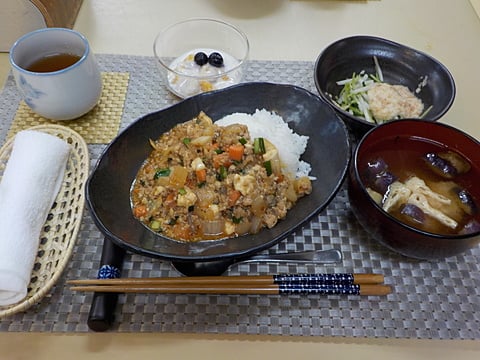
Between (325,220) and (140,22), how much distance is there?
1.60 meters

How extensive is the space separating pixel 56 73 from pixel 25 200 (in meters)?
0.52

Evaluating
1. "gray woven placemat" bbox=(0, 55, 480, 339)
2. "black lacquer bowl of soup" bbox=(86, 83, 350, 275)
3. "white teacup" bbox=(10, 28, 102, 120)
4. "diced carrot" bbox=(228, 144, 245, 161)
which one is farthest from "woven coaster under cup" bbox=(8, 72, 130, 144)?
"diced carrot" bbox=(228, 144, 245, 161)

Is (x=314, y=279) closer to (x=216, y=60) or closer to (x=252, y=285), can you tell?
(x=252, y=285)

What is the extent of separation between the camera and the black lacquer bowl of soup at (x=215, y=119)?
129cm

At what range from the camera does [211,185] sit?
57.7 inches

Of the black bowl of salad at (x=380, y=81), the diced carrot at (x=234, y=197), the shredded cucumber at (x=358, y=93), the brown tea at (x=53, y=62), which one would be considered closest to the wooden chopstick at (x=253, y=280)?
the diced carrot at (x=234, y=197)

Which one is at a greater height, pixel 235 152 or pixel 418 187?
pixel 418 187

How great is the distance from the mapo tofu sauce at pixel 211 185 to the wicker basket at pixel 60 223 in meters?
0.20

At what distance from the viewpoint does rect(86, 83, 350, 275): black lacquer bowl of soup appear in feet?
4.24

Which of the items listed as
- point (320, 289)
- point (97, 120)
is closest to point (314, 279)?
point (320, 289)

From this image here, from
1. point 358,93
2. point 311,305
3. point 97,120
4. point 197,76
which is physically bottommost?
point 97,120

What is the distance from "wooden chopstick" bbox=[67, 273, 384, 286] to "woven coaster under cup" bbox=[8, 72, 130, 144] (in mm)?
709

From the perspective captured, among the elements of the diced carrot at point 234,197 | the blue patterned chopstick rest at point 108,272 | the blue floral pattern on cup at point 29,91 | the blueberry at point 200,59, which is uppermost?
the blueberry at point 200,59

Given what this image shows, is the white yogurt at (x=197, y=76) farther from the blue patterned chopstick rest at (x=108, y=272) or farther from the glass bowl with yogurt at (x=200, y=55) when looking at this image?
the blue patterned chopstick rest at (x=108, y=272)
